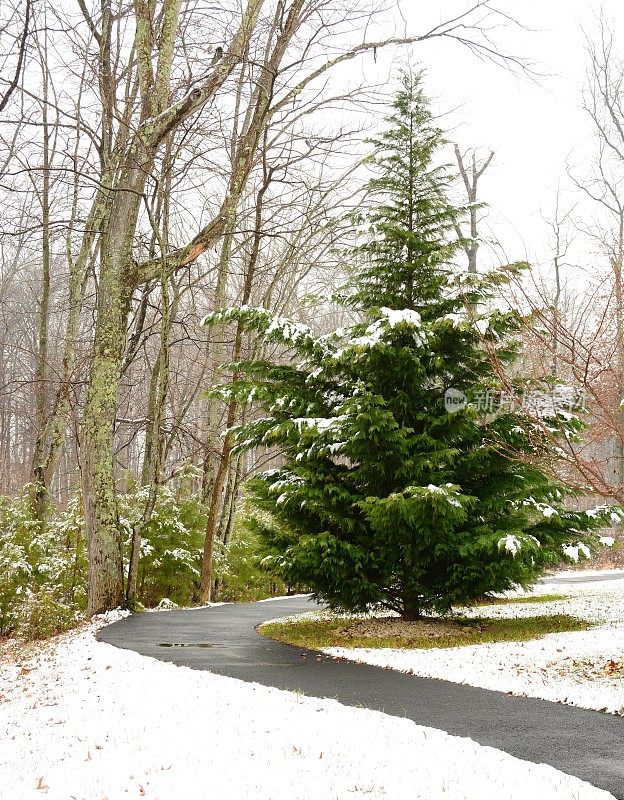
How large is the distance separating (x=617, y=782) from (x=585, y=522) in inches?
280

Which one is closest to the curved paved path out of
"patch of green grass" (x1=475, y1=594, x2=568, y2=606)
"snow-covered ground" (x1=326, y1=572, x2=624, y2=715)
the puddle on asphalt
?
the puddle on asphalt

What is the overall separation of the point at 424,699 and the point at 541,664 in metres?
2.09

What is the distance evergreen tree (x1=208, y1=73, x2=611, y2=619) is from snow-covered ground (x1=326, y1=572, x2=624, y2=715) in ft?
4.17

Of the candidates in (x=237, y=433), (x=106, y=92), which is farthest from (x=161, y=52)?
(x=237, y=433)

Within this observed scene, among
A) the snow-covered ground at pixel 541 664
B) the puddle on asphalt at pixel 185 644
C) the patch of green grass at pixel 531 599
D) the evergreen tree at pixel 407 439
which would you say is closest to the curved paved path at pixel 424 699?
the puddle on asphalt at pixel 185 644

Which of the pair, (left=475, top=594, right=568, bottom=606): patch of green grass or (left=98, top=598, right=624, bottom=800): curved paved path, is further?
(left=475, top=594, right=568, bottom=606): patch of green grass

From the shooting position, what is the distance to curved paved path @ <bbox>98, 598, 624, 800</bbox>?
469cm

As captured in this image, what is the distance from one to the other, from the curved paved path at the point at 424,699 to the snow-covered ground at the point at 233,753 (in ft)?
1.08

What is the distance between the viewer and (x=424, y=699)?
20.8 feet

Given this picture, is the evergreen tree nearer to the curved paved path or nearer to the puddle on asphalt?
the puddle on asphalt

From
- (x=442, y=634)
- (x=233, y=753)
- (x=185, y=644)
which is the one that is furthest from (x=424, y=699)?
(x=185, y=644)

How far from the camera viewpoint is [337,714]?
5.52 metres

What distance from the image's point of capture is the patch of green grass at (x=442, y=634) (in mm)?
9734

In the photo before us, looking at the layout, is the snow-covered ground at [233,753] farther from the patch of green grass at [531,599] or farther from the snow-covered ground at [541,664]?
the patch of green grass at [531,599]
